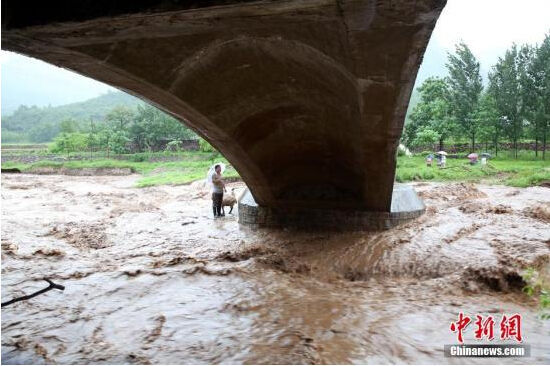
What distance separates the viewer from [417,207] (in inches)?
371

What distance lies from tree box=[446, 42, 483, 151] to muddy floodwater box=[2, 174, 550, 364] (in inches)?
653

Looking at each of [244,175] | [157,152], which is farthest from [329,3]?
[157,152]

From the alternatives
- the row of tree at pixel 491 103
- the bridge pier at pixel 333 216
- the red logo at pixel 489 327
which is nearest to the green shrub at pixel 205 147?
the row of tree at pixel 491 103

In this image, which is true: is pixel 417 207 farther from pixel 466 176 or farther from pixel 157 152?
pixel 157 152

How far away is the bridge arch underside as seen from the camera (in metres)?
3.23

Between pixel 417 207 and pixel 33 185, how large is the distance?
64.6ft

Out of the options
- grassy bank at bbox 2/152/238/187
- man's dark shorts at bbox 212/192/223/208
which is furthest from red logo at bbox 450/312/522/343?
grassy bank at bbox 2/152/238/187

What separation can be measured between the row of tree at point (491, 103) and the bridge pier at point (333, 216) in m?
16.1

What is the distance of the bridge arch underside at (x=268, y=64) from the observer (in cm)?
323

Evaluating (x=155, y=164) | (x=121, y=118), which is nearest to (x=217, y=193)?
(x=155, y=164)

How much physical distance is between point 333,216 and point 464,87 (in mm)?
21961

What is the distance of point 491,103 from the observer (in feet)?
80.1

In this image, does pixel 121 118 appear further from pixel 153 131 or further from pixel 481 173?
pixel 481 173

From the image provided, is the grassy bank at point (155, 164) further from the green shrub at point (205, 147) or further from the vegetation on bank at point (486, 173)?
the vegetation on bank at point (486, 173)
